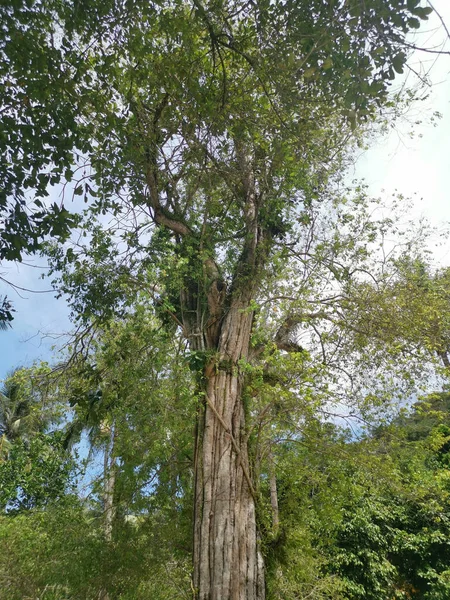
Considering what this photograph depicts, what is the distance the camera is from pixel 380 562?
975 centimetres

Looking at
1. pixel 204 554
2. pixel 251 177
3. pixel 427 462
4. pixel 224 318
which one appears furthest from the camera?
pixel 427 462

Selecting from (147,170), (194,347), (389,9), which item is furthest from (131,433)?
(389,9)

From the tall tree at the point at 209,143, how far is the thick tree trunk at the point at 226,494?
0.01 m

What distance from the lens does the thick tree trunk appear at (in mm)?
3609

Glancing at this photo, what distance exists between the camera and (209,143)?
15.4 ft

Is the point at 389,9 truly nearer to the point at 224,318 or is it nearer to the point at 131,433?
the point at 224,318

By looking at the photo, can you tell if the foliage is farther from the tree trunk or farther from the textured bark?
the textured bark

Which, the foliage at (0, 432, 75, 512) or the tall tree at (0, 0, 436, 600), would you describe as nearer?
the tall tree at (0, 0, 436, 600)

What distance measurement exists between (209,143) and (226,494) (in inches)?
131

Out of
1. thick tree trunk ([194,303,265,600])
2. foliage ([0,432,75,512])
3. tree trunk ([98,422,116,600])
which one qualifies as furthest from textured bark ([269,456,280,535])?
foliage ([0,432,75,512])

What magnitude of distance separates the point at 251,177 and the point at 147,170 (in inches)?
54.3

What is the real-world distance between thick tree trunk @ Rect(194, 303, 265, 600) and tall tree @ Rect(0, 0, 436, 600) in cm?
1

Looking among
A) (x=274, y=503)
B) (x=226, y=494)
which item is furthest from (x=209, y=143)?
(x=274, y=503)

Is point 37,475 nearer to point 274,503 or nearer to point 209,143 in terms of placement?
point 274,503
